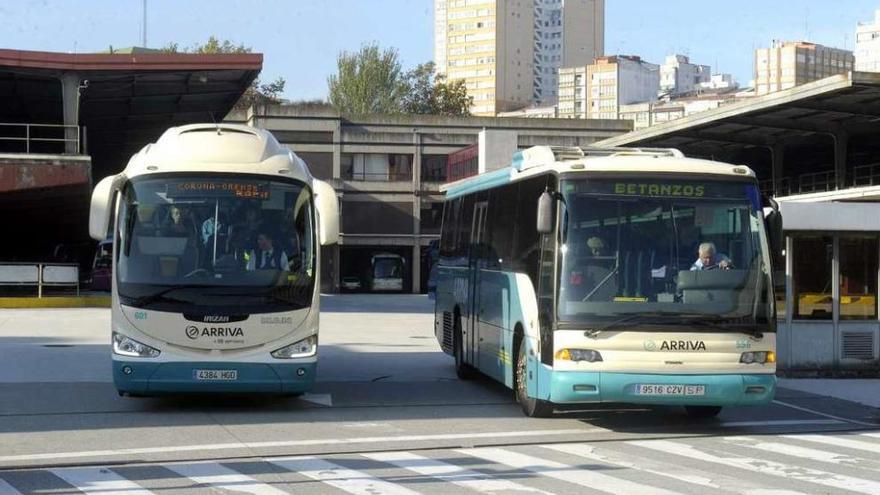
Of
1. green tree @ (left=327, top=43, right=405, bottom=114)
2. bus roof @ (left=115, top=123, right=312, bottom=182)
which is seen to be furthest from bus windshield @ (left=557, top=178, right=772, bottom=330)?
green tree @ (left=327, top=43, right=405, bottom=114)

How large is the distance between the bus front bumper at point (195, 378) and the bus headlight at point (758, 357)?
477 centimetres

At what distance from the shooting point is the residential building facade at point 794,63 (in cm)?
18262

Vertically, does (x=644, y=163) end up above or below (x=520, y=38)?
below

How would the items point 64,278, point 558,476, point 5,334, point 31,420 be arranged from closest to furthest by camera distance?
1. point 558,476
2. point 31,420
3. point 5,334
4. point 64,278

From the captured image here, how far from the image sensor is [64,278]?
121ft

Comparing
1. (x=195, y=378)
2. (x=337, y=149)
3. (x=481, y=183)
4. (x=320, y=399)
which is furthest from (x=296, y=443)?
(x=337, y=149)

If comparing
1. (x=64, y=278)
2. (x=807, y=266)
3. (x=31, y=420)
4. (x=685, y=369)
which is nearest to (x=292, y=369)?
(x=31, y=420)

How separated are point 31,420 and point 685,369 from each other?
6958mm

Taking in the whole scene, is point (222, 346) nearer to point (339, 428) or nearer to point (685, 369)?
point (339, 428)

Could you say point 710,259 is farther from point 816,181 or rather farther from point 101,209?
point 816,181

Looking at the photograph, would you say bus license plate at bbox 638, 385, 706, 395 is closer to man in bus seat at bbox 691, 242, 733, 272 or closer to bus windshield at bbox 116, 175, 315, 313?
man in bus seat at bbox 691, 242, 733, 272

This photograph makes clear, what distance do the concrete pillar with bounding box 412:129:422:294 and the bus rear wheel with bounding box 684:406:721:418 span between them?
2170 inches

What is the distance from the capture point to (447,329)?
19.1 meters

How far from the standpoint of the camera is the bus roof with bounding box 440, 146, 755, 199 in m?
12.8
